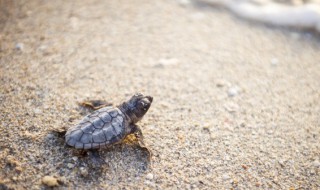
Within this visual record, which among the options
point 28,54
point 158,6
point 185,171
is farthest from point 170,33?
point 185,171

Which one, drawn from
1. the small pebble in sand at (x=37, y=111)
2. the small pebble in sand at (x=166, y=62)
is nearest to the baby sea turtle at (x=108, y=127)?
the small pebble in sand at (x=37, y=111)

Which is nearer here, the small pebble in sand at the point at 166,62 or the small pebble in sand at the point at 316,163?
the small pebble in sand at the point at 316,163

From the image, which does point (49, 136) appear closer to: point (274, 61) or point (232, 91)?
point (232, 91)

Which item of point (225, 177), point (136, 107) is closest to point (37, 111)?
point (136, 107)

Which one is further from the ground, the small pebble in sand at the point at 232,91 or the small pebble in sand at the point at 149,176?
the small pebble in sand at the point at 232,91

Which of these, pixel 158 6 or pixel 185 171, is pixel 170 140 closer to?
pixel 185 171

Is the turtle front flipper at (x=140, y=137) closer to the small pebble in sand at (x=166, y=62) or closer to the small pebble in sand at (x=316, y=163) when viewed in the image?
the small pebble in sand at (x=166, y=62)

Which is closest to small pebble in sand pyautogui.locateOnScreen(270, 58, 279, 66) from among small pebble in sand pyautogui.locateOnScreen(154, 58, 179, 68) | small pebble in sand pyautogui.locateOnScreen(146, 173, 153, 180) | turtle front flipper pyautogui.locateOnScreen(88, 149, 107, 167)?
small pebble in sand pyautogui.locateOnScreen(154, 58, 179, 68)
